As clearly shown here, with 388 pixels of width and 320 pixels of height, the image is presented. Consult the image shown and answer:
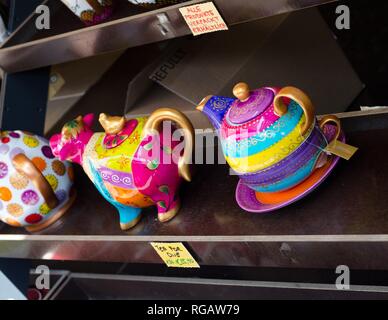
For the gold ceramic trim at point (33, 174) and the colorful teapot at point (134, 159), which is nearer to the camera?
the colorful teapot at point (134, 159)

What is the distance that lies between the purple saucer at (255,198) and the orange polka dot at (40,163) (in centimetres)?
47

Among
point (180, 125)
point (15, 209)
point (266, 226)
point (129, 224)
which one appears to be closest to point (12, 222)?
point (15, 209)

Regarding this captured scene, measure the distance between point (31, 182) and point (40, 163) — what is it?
52 mm

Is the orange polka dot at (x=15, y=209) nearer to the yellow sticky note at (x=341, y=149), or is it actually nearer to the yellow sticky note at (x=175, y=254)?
the yellow sticky note at (x=175, y=254)

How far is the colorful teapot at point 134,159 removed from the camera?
3.72ft

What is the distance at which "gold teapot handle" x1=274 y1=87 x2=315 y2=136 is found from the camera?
945 millimetres

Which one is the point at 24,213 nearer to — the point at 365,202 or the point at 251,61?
the point at 251,61

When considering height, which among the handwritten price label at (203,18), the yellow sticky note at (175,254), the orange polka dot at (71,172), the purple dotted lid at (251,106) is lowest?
the yellow sticky note at (175,254)

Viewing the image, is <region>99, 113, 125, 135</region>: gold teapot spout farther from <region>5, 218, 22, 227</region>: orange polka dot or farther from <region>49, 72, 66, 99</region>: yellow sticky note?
<region>49, 72, 66, 99</region>: yellow sticky note

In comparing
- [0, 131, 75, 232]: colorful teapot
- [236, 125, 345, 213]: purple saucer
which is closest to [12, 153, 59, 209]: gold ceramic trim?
[0, 131, 75, 232]: colorful teapot

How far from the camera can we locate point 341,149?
1062 millimetres

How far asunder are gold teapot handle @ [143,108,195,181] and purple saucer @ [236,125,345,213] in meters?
0.12

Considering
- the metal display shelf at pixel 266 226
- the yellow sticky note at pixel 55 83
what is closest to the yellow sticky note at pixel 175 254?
the metal display shelf at pixel 266 226

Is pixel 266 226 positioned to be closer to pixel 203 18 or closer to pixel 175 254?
pixel 175 254
